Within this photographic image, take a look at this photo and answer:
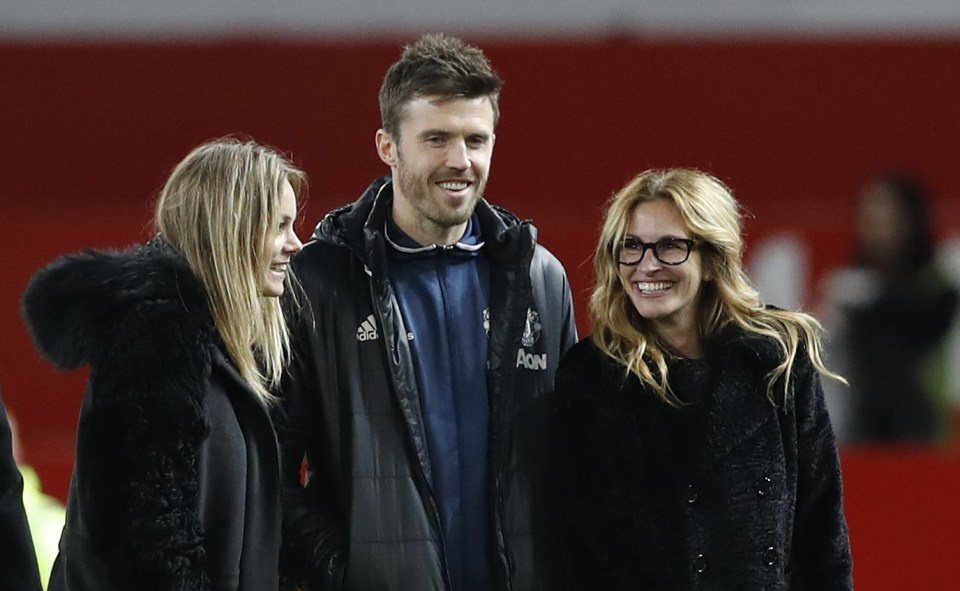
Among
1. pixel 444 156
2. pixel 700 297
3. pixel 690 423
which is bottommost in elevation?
pixel 690 423

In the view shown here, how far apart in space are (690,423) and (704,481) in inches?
4.7

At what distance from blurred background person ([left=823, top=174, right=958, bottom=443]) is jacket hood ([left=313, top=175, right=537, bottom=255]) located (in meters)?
2.97

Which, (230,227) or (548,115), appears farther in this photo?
(548,115)

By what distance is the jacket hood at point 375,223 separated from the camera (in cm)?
355

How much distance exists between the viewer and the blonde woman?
9.61ft

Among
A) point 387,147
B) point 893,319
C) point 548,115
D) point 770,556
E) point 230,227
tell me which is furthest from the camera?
point 548,115

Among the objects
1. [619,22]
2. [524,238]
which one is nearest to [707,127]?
[619,22]

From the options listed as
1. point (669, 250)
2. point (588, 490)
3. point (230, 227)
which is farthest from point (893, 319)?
point (230, 227)

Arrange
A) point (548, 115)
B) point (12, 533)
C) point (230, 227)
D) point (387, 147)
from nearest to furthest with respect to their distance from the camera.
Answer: point (12, 533) < point (230, 227) < point (387, 147) < point (548, 115)

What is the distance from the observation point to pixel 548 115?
764cm

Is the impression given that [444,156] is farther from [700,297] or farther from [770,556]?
[770,556]

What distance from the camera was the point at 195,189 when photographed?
3.13 meters

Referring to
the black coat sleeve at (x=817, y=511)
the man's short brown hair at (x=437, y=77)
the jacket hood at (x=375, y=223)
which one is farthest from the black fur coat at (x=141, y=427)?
the black coat sleeve at (x=817, y=511)

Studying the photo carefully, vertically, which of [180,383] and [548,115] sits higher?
[548,115]
